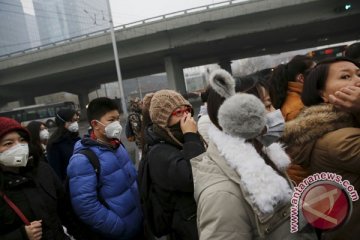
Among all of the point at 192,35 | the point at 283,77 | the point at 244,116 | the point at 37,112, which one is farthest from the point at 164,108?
the point at 37,112

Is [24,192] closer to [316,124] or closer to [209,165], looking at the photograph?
[209,165]

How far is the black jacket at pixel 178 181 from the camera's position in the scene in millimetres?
2189

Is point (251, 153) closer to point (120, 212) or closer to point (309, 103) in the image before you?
point (309, 103)

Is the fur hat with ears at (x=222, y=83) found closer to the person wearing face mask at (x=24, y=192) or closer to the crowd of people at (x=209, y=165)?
the crowd of people at (x=209, y=165)

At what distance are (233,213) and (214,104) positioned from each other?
2.00 ft

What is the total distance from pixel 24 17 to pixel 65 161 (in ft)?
87.1

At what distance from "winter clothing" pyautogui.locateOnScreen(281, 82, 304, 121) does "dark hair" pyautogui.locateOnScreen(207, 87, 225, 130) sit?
1288mm

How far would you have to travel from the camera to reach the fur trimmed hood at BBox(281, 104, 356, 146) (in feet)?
6.14

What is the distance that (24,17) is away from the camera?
88.2 feet

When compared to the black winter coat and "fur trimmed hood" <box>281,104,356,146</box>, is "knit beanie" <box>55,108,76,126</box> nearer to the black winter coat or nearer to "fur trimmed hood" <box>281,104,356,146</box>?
the black winter coat

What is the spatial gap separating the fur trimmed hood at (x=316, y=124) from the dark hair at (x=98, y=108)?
1854mm

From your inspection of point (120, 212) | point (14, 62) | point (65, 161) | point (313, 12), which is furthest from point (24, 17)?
point (120, 212)

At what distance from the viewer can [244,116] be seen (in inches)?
59.2

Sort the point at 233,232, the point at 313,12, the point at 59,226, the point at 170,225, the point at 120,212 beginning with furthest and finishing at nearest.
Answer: the point at 313,12 → the point at 120,212 → the point at 59,226 → the point at 170,225 → the point at 233,232
